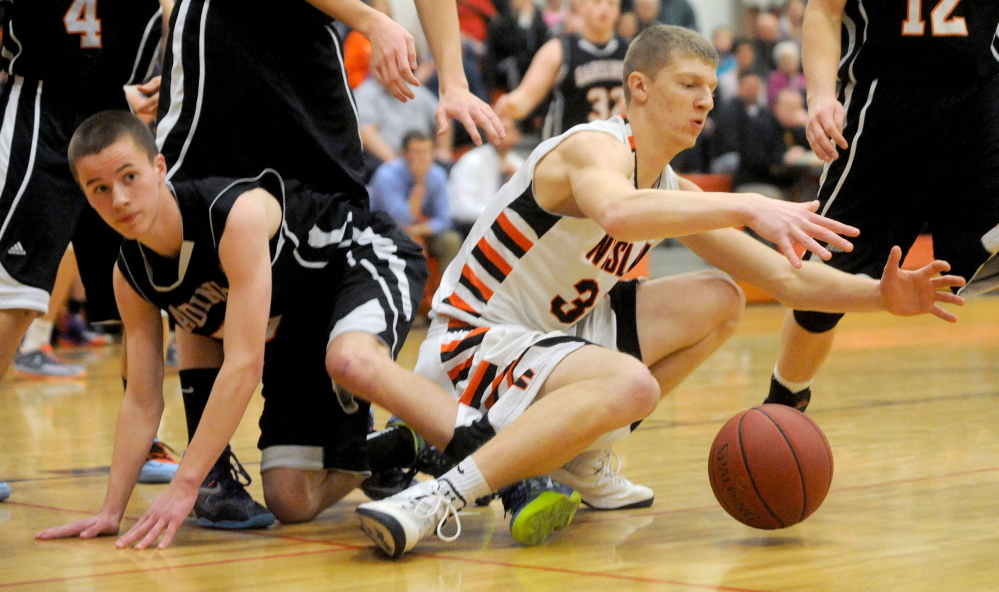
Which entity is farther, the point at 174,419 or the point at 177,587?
the point at 174,419

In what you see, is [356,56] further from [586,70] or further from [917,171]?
[917,171]

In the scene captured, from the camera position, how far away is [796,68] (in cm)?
1502

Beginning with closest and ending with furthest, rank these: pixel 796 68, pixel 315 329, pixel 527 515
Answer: pixel 527 515, pixel 315 329, pixel 796 68

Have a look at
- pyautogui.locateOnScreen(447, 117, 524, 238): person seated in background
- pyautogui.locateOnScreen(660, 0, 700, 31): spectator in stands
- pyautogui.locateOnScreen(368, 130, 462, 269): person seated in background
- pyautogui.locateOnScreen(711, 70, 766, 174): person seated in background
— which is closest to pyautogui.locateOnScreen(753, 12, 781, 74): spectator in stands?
pyautogui.locateOnScreen(660, 0, 700, 31): spectator in stands

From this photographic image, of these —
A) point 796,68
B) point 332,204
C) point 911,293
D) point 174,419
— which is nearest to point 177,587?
point 332,204

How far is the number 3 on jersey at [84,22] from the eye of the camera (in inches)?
169

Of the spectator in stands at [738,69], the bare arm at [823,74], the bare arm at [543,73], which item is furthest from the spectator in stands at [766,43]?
the bare arm at [823,74]

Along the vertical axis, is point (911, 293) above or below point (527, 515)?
above

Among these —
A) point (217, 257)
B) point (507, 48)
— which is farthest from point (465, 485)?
point (507, 48)

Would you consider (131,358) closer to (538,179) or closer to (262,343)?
(262,343)

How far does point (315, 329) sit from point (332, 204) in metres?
0.40

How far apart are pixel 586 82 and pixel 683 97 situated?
452 cm

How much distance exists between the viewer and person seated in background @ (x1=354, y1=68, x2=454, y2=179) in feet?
35.6

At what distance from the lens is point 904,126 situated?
4.03 metres
